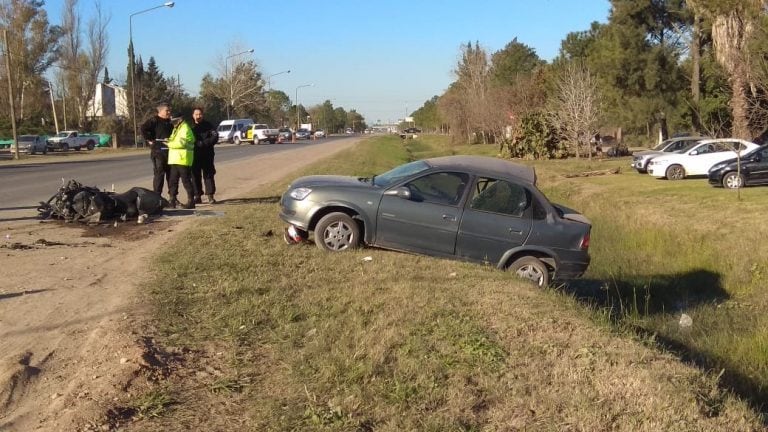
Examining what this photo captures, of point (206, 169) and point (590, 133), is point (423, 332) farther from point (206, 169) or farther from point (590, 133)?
point (590, 133)

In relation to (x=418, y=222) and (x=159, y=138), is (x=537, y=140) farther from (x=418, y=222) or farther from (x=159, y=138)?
(x=418, y=222)

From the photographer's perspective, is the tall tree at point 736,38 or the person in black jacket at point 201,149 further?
the tall tree at point 736,38

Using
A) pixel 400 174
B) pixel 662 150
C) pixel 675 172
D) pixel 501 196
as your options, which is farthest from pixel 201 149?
pixel 662 150

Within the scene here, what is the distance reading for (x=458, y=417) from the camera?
3955 mm

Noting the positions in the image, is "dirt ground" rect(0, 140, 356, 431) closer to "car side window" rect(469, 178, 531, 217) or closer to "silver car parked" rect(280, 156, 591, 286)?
"silver car parked" rect(280, 156, 591, 286)

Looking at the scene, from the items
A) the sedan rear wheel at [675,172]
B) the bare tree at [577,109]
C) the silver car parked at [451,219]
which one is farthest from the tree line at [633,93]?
the silver car parked at [451,219]

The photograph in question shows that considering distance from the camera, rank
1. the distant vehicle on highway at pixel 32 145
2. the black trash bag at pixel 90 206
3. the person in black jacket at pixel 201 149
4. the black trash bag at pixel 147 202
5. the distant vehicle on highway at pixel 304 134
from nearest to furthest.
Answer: the black trash bag at pixel 90 206
the black trash bag at pixel 147 202
the person in black jacket at pixel 201 149
the distant vehicle on highway at pixel 32 145
the distant vehicle on highway at pixel 304 134

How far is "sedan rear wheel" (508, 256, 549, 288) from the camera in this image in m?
8.88

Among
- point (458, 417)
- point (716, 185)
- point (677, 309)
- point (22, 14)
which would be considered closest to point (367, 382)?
point (458, 417)

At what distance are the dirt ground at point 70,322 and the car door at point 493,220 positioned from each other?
389cm

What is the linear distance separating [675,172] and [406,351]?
24093 millimetres

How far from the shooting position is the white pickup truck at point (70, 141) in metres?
50.8

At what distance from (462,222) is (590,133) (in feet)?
101

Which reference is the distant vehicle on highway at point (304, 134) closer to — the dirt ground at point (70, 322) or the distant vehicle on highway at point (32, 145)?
the distant vehicle on highway at point (32, 145)
